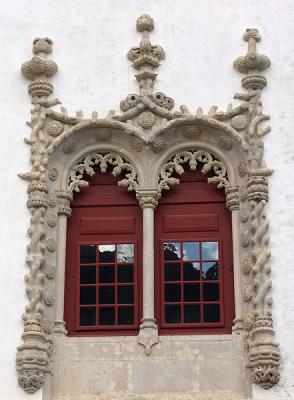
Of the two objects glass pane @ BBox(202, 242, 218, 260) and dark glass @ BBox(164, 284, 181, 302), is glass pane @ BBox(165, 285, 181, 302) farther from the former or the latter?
glass pane @ BBox(202, 242, 218, 260)

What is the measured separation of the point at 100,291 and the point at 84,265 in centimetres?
42

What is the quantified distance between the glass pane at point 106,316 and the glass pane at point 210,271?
1240mm

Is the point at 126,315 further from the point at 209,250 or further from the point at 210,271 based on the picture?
the point at 209,250

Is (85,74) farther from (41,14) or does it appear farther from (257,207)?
(257,207)

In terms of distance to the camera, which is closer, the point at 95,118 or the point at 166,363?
the point at 166,363

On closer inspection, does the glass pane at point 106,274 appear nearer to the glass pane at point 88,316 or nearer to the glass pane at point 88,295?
the glass pane at point 88,295

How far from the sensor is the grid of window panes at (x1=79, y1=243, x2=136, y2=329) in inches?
571

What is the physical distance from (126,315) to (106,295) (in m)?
0.36

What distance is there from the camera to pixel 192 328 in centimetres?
1437

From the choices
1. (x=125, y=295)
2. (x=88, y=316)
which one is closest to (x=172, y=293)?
(x=125, y=295)

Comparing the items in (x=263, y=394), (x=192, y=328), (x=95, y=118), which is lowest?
(x=263, y=394)

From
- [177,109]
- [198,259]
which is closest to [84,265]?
[198,259]

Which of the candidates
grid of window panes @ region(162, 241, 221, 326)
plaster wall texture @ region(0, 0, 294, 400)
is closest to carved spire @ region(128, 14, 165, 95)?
plaster wall texture @ region(0, 0, 294, 400)

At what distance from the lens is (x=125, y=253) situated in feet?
48.7
